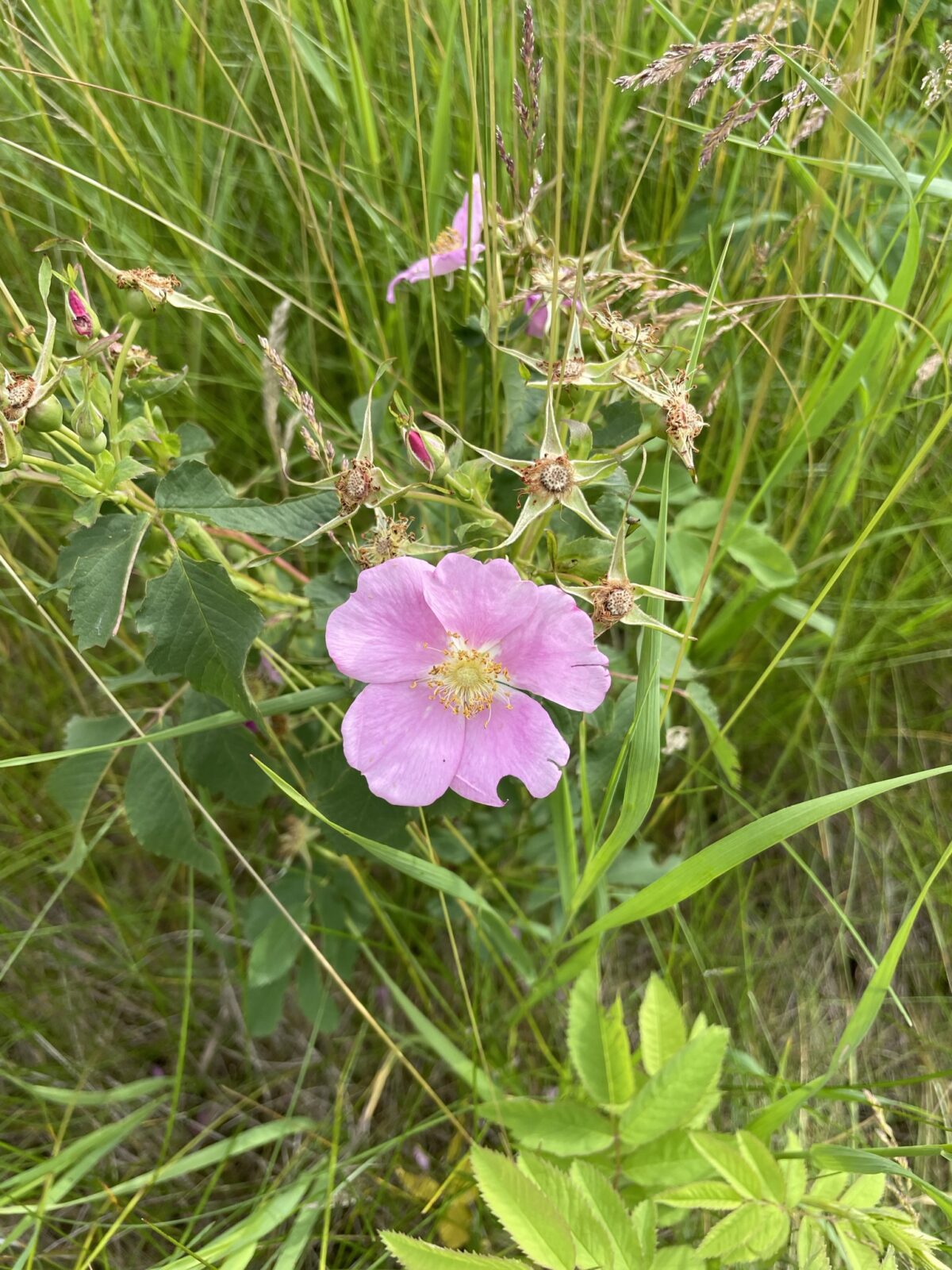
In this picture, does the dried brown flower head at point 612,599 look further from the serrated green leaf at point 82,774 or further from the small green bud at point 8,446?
the serrated green leaf at point 82,774

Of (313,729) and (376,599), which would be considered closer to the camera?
(376,599)

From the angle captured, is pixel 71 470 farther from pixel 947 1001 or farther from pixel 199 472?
pixel 947 1001

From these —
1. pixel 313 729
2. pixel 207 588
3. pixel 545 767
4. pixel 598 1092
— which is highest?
pixel 207 588

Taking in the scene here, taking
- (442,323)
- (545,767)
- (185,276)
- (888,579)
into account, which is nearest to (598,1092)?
(545,767)

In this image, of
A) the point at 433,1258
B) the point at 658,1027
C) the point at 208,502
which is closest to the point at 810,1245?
the point at 658,1027

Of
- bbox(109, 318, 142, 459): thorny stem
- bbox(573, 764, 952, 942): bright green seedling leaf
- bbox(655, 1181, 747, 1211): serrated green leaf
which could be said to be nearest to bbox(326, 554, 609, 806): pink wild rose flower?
bbox(573, 764, 952, 942): bright green seedling leaf

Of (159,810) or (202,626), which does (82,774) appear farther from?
(202,626)
